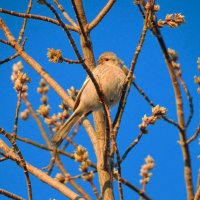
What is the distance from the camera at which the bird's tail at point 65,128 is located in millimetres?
3506

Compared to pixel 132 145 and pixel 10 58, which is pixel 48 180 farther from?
pixel 10 58

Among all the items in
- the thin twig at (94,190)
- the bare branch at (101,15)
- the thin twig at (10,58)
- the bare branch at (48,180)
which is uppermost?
the bare branch at (101,15)

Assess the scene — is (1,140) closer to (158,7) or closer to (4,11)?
(4,11)

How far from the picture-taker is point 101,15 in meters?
3.82

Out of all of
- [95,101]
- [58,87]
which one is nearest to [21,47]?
[58,87]

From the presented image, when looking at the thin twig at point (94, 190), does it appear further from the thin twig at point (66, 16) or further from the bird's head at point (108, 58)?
the bird's head at point (108, 58)

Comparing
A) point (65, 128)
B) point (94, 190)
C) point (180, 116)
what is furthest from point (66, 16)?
point (94, 190)

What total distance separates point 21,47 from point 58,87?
461mm

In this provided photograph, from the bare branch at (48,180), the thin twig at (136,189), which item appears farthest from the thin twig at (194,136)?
the bare branch at (48,180)

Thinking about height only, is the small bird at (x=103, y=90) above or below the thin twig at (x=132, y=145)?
above

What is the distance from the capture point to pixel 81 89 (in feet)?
14.7

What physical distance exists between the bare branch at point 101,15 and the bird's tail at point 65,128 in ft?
2.63

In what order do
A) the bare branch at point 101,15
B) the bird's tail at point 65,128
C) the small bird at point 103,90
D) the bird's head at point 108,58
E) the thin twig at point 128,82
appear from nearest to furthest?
the thin twig at point 128,82
the bird's tail at point 65,128
the bare branch at point 101,15
the small bird at point 103,90
the bird's head at point 108,58

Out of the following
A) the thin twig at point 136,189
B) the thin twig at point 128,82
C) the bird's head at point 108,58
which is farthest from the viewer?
the bird's head at point 108,58
